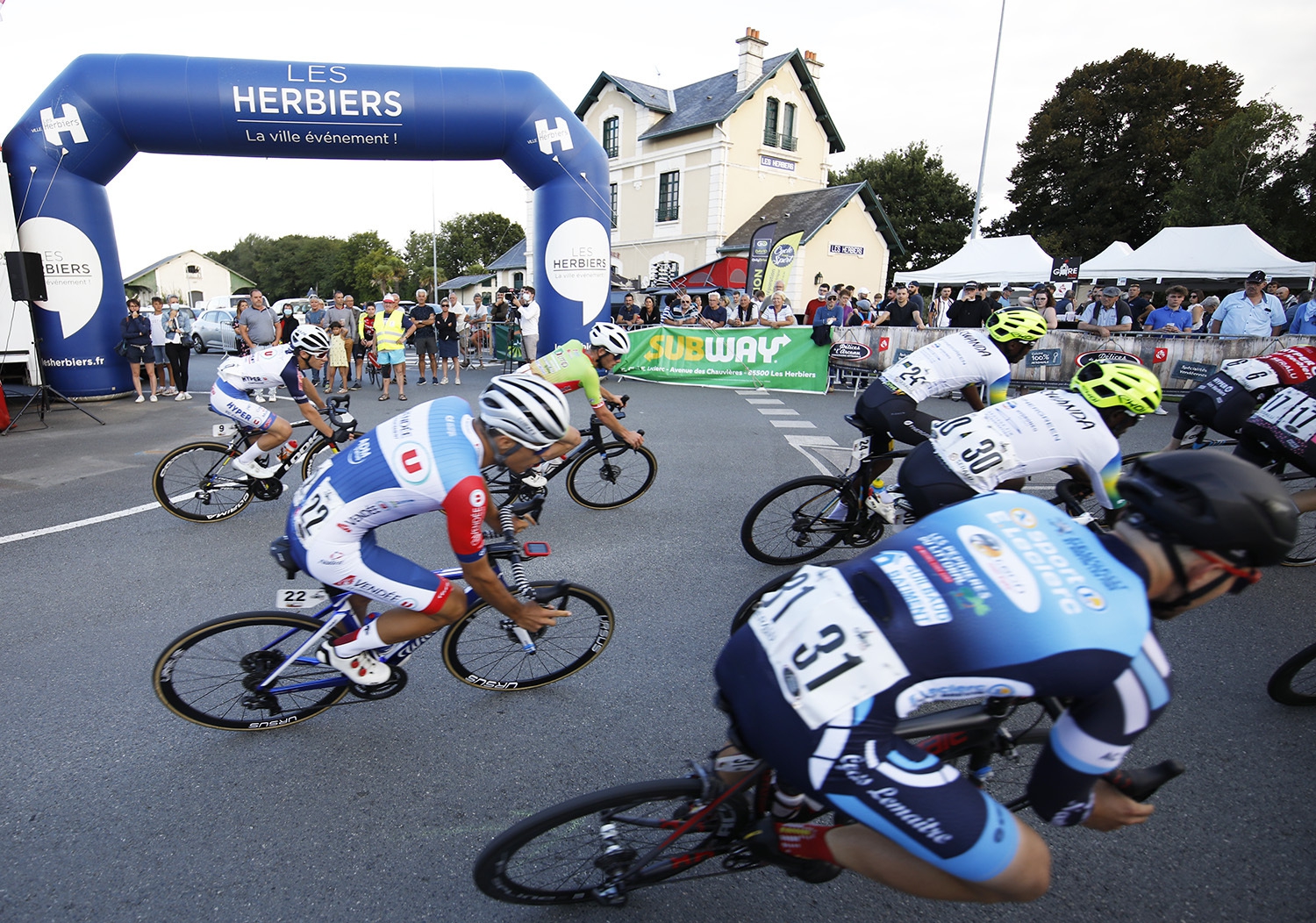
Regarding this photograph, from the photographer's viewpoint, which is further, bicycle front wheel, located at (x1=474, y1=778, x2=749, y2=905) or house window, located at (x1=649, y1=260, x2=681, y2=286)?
house window, located at (x1=649, y1=260, x2=681, y2=286)

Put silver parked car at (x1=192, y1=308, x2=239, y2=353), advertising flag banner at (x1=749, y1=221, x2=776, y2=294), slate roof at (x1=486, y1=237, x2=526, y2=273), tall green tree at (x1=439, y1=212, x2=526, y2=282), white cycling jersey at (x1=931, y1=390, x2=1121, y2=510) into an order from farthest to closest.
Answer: tall green tree at (x1=439, y1=212, x2=526, y2=282) → slate roof at (x1=486, y1=237, x2=526, y2=273) → advertising flag banner at (x1=749, y1=221, x2=776, y2=294) → silver parked car at (x1=192, y1=308, x2=239, y2=353) → white cycling jersey at (x1=931, y1=390, x2=1121, y2=510)

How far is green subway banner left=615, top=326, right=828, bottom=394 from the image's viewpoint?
13219mm

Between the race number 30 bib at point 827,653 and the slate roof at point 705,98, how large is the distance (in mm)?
31138

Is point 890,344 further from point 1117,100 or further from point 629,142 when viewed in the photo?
point 1117,100

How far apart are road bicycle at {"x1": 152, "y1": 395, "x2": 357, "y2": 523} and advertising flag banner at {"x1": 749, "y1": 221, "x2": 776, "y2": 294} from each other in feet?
74.3

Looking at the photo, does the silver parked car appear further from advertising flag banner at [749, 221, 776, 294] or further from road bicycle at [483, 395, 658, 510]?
road bicycle at [483, 395, 658, 510]

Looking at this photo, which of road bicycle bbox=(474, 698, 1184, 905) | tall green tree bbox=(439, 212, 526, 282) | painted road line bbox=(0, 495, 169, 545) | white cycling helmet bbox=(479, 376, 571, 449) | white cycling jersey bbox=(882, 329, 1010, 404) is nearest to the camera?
road bicycle bbox=(474, 698, 1184, 905)

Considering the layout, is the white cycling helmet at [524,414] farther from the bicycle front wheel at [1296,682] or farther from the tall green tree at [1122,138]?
the tall green tree at [1122,138]

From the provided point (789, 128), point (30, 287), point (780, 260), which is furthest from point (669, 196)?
point (30, 287)

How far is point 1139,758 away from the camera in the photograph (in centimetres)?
296

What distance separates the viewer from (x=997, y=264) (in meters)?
21.4

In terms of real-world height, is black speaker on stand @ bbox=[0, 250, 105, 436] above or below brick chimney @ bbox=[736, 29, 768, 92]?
below

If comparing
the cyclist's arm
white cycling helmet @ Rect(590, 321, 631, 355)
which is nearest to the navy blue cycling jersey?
the cyclist's arm

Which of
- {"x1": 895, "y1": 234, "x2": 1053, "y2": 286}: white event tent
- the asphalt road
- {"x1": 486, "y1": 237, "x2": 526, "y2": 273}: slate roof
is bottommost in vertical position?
the asphalt road
